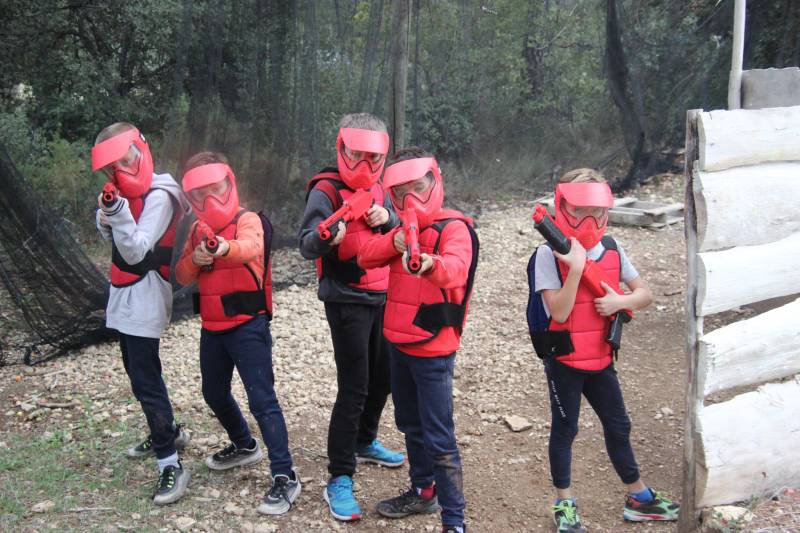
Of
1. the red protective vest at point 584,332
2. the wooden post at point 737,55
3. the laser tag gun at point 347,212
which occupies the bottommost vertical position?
the red protective vest at point 584,332

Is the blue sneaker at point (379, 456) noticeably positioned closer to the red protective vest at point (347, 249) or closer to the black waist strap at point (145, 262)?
the red protective vest at point (347, 249)

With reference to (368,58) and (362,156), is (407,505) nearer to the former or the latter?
(362,156)

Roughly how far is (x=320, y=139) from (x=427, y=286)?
4351 mm

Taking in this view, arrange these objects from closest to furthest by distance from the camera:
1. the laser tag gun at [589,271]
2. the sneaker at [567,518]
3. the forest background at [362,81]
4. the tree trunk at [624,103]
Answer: the laser tag gun at [589,271] < the sneaker at [567,518] < the forest background at [362,81] < the tree trunk at [624,103]

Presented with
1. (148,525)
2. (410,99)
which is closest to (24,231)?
(148,525)

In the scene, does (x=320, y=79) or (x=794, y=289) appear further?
(x=320, y=79)

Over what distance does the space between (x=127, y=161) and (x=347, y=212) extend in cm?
110

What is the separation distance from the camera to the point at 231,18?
6758 millimetres

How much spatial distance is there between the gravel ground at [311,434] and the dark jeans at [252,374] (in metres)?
0.36

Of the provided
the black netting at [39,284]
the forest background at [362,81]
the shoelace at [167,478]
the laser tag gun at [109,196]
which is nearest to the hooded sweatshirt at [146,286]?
the laser tag gun at [109,196]

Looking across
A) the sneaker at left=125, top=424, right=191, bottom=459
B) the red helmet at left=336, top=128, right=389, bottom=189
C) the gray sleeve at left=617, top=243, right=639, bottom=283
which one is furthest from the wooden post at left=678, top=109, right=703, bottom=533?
the sneaker at left=125, top=424, right=191, bottom=459

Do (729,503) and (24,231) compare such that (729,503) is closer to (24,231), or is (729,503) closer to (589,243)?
(589,243)

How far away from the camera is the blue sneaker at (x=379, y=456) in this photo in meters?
4.05

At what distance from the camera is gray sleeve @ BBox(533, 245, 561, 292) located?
3.15m
